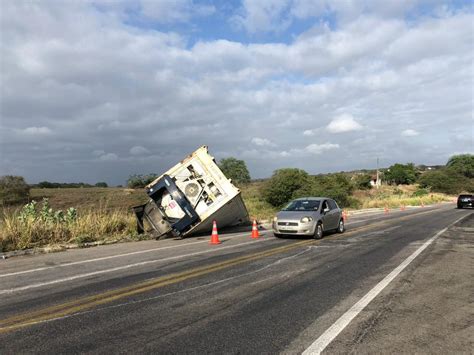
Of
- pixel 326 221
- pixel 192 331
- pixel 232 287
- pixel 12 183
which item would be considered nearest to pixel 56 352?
pixel 192 331

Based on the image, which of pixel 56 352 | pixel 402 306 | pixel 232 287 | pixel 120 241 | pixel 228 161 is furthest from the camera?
pixel 228 161

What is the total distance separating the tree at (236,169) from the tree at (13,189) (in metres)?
38.9

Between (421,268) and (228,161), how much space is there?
233ft

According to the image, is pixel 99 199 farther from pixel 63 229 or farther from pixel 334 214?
pixel 334 214

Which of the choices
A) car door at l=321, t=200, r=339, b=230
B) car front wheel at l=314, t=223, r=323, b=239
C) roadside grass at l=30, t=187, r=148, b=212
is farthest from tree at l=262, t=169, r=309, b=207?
car front wheel at l=314, t=223, r=323, b=239

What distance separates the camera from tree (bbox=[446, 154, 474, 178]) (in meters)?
136

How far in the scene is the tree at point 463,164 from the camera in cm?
13588

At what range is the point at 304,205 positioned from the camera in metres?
16.2

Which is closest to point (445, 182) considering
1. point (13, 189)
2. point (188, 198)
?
point (13, 189)

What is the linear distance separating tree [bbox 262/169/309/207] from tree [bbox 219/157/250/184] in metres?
29.0

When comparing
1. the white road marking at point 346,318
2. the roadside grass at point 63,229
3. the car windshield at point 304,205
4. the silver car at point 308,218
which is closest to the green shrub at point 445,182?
the silver car at point 308,218

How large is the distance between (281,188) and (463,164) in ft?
394

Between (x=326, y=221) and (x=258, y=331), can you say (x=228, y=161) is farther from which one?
(x=258, y=331)

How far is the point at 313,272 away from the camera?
867 cm
